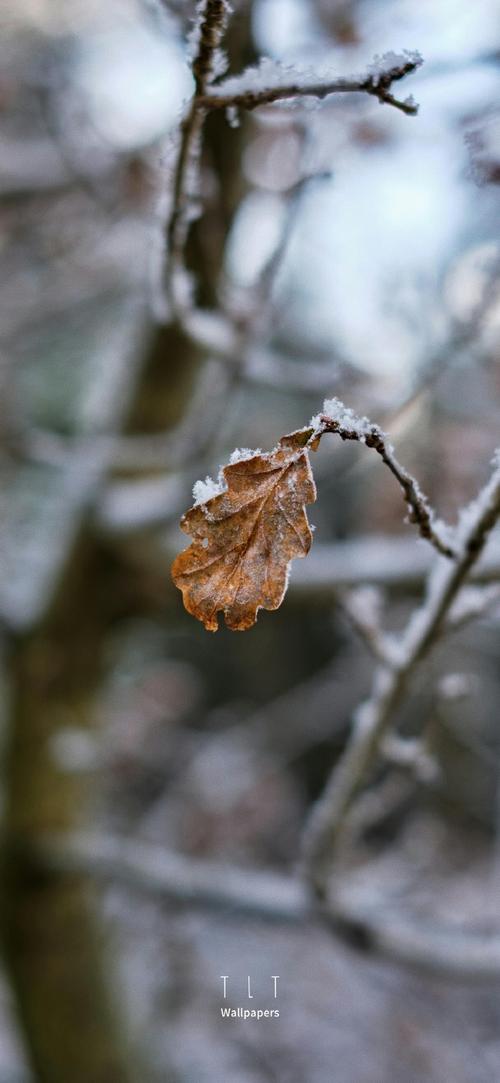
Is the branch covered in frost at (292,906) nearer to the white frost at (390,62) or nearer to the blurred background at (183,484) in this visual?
the blurred background at (183,484)

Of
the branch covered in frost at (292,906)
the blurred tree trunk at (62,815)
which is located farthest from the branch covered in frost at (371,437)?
the blurred tree trunk at (62,815)

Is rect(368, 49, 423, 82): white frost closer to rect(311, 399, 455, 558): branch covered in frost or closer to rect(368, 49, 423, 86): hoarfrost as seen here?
rect(368, 49, 423, 86): hoarfrost

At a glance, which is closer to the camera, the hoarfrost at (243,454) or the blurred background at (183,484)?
the hoarfrost at (243,454)

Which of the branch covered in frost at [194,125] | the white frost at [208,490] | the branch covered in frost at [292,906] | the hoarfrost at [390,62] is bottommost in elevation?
the branch covered in frost at [292,906]

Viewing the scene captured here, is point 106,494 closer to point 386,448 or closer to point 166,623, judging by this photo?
point 166,623

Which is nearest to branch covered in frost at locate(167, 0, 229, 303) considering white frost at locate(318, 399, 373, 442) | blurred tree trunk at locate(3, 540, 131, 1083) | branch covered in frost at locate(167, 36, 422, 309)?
branch covered in frost at locate(167, 36, 422, 309)

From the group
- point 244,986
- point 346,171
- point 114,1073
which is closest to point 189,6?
point 346,171
